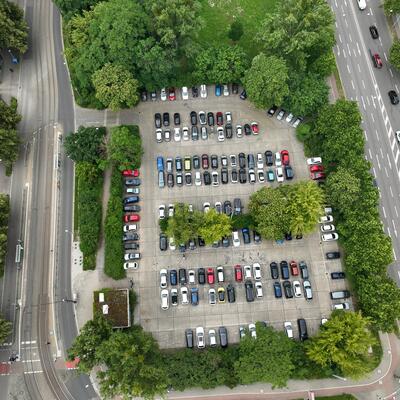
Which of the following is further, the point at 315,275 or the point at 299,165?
the point at 299,165

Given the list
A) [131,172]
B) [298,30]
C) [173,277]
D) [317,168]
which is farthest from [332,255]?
[298,30]

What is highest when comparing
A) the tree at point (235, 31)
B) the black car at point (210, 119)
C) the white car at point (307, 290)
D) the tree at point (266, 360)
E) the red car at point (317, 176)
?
the tree at point (235, 31)

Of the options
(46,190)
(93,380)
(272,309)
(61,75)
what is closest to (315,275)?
(272,309)

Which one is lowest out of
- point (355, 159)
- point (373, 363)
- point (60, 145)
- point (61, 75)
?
point (373, 363)

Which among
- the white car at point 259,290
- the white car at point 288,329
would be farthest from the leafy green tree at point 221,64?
the white car at point 288,329

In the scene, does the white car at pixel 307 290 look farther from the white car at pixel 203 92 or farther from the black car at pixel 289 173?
the white car at pixel 203 92

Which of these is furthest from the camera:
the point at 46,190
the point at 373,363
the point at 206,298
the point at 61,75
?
the point at 61,75

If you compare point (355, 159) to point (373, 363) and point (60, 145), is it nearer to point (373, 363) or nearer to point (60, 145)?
point (373, 363)
